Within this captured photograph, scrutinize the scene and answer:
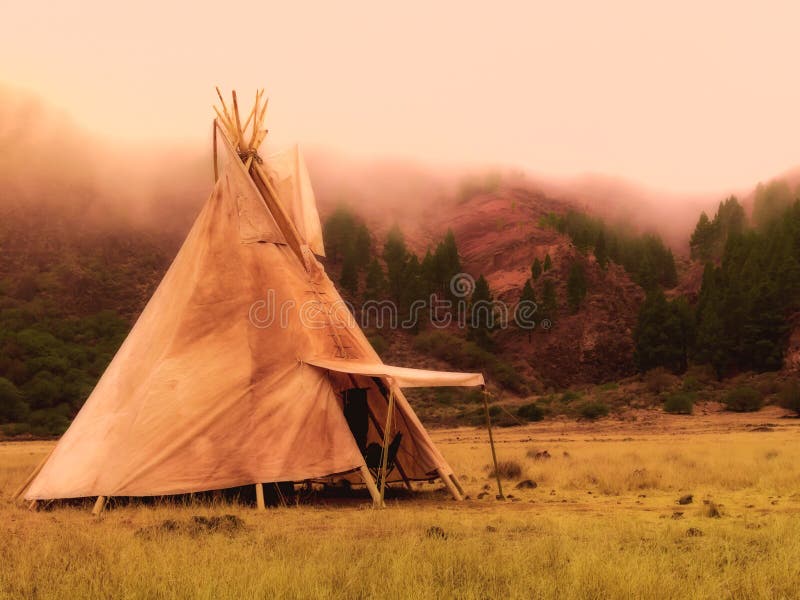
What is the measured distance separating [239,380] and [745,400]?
3156 centimetres

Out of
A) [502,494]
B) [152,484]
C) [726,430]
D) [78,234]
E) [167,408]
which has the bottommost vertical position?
[726,430]

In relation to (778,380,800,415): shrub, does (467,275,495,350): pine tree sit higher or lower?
higher

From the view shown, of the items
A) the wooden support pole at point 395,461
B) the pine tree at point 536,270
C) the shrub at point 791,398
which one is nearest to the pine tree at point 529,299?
the pine tree at point 536,270

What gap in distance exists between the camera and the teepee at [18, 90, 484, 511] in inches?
441

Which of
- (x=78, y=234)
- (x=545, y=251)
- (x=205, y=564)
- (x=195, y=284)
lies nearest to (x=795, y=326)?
(x=545, y=251)

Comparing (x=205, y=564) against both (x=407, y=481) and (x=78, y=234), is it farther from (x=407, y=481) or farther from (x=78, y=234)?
(x=78, y=234)

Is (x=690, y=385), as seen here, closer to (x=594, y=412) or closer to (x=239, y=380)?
(x=594, y=412)

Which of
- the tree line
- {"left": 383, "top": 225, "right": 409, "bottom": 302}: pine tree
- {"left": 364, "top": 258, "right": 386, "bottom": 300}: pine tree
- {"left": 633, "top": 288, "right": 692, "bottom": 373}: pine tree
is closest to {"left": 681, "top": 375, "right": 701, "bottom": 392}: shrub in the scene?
the tree line

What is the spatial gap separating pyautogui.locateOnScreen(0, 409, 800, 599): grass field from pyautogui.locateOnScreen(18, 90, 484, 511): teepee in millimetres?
537

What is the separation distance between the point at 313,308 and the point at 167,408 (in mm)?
2884

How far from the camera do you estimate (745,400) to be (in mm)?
37156

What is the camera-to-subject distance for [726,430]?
92.9ft

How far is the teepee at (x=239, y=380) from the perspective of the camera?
36.8ft

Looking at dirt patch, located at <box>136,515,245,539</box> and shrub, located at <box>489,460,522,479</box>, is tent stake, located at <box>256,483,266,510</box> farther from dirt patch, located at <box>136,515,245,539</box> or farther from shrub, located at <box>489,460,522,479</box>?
shrub, located at <box>489,460,522,479</box>
